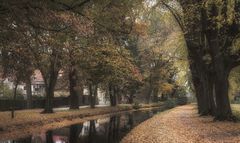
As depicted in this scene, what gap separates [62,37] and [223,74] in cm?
1066

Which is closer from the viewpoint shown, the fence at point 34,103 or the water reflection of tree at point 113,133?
the water reflection of tree at point 113,133

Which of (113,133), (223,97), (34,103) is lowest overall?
(113,133)

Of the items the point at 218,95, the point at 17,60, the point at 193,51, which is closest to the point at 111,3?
the point at 17,60

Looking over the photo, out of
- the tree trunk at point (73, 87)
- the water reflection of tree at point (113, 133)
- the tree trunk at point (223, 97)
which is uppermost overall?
the tree trunk at point (73, 87)

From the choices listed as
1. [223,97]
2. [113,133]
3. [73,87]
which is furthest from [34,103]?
[223,97]

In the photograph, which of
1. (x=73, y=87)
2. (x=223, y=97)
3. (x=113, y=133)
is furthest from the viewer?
(x=73, y=87)

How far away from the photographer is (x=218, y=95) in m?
24.2

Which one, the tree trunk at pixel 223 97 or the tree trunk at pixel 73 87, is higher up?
the tree trunk at pixel 73 87

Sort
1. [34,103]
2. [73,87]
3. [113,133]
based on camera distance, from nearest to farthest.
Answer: [113,133] < [73,87] < [34,103]

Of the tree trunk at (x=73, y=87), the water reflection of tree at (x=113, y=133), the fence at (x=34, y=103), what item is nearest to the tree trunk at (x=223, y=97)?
the water reflection of tree at (x=113, y=133)

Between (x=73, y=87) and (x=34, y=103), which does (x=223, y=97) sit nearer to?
(x=73, y=87)

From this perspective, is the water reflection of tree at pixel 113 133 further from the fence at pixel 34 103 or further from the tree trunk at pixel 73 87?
the tree trunk at pixel 73 87

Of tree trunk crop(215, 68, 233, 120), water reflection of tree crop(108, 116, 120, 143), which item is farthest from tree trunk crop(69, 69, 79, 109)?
tree trunk crop(215, 68, 233, 120)

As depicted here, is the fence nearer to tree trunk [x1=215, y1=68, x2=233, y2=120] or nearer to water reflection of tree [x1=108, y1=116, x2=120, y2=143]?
water reflection of tree [x1=108, y1=116, x2=120, y2=143]
